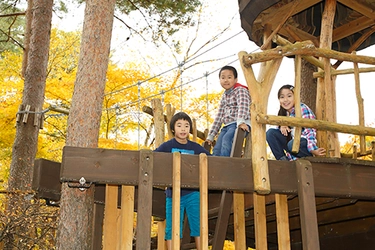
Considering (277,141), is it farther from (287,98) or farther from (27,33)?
(27,33)

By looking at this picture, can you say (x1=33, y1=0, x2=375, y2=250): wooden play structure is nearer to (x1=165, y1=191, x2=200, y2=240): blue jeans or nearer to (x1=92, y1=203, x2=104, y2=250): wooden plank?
(x1=92, y1=203, x2=104, y2=250): wooden plank

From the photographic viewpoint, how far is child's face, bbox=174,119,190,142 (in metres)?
4.24

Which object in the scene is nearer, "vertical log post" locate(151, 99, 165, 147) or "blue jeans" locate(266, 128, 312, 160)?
"blue jeans" locate(266, 128, 312, 160)

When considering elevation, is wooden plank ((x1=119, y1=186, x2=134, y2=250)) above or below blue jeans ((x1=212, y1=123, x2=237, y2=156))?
below

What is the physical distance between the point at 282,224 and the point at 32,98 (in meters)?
5.65

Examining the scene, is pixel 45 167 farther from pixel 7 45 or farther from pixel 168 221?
pixel 7 45

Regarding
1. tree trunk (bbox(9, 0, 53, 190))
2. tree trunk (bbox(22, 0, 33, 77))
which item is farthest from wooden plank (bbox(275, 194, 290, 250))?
tree trunk (bbox(22, 0, 33, 77))

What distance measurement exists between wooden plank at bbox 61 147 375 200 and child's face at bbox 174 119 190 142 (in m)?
0.67

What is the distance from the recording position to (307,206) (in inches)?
145

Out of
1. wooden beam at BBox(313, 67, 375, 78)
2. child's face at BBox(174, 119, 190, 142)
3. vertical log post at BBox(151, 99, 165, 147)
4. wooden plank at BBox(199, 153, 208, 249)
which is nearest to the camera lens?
wooden plank at BBox(199, 153, 208, 249)

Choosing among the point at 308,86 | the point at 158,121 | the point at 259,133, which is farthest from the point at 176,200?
the point at 308,86

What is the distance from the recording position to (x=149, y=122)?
630 inches

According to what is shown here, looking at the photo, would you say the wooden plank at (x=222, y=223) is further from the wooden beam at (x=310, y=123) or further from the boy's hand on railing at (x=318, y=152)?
the wooden beam at (x=310, y=123)

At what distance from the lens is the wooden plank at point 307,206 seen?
11.8 feet
